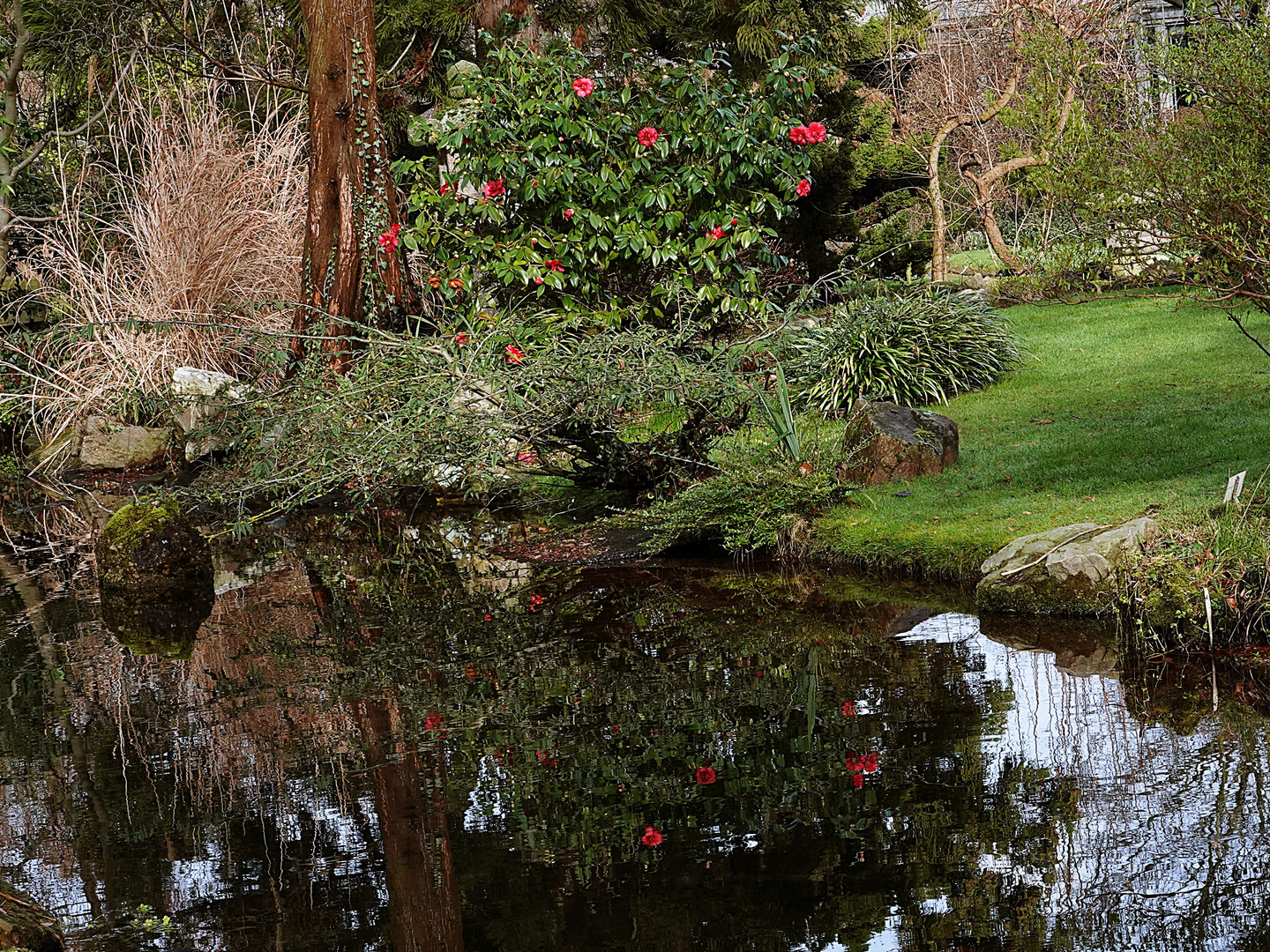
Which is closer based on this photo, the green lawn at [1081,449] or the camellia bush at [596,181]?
the green lawn at [1081,449]

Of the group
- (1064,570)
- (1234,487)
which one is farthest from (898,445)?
(1234,487)

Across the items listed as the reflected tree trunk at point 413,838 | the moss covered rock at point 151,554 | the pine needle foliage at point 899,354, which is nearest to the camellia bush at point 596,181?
the pine needle foliage at point 899,354

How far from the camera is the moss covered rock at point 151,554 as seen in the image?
25.0 feet

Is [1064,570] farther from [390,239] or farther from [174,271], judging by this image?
[174,271]

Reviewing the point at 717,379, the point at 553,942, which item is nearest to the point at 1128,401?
the point at 717,379

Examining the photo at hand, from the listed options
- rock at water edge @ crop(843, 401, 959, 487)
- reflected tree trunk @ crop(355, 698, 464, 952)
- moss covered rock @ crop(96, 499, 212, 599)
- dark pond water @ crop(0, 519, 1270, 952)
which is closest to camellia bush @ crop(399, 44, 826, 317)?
rock at water edge @ crop(843, 401, 959, 487)

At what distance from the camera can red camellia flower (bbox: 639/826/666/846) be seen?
3.89m

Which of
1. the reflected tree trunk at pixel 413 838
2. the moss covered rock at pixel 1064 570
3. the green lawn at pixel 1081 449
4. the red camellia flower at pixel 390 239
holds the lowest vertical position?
the reflected tree trunk at pixel 413 838

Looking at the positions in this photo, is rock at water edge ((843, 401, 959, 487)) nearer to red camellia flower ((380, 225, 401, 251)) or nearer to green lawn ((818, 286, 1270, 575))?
green lawn ((818, 286, 1270, 575))

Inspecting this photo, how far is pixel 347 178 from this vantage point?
1061 centimetres

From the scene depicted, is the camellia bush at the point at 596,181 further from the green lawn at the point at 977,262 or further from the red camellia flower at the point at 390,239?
the green lawn at the point at 977,262

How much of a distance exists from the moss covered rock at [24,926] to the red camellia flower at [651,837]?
65.7 inches

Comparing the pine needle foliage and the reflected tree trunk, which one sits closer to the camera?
the reflected tree trunk

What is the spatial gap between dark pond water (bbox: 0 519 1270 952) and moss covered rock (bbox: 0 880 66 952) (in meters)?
0.41
